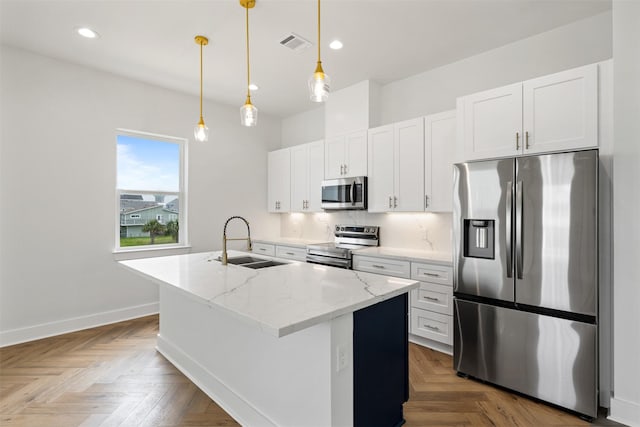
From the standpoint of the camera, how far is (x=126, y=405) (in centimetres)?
227

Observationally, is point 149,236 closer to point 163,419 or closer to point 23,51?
point 23,51

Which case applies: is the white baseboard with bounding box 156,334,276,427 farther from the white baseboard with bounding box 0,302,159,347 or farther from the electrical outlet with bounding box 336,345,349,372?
the white baseboard with bounding box 0,302,159,347

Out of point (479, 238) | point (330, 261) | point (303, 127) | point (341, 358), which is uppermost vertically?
point (303, 127)

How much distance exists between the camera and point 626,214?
2078 millimetres

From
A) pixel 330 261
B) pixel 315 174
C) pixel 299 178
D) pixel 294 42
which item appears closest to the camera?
pixel 294 42

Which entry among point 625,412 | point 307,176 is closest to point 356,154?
point 307,176

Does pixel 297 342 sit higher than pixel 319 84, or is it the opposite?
pixel 319 84

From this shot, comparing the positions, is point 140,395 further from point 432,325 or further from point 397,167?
point 397,167

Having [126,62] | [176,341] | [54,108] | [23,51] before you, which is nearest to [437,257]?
[176,341]

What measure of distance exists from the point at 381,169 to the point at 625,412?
2795 mm

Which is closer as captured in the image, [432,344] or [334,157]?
[432,344]

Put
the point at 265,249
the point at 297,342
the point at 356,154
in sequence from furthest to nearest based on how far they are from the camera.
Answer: the point at 265,249
the point at 356,154
the point at 297,342

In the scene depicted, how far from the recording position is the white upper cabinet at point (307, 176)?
462 centimetres

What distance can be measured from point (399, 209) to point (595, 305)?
1.94 metres
